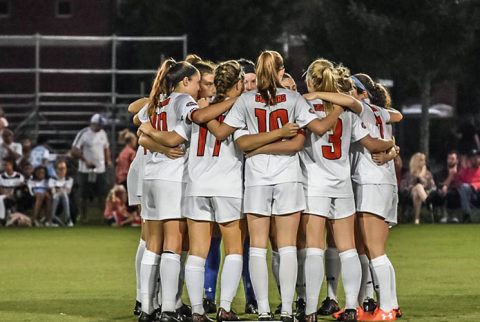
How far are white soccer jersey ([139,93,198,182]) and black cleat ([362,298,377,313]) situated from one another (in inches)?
81.4

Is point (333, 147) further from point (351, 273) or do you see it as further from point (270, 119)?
point (351, 273)

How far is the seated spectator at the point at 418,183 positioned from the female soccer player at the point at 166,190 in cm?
1563

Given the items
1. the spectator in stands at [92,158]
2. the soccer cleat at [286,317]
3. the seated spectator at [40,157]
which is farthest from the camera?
the seated spectator at [40,157]

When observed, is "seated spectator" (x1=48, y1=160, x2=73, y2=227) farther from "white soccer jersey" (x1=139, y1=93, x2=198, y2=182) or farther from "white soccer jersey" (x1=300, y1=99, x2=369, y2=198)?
"white soccer jersey" (x1=300, y1=99, x2=369, y2=198)

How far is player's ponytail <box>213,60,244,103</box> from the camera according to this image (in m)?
11.8

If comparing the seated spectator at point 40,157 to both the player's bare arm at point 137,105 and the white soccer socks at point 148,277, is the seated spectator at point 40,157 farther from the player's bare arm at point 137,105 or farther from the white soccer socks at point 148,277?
the white soccer socks at point 148,277

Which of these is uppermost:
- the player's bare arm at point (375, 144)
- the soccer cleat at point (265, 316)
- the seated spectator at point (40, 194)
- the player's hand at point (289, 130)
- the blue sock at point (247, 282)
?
the player's hand at point (289, 130)

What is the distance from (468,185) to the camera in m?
27.9

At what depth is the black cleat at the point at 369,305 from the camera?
12.5 metres

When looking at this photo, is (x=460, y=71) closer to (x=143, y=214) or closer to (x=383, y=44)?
(x=383, y=44)

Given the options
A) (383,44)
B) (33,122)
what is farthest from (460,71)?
(33,122)

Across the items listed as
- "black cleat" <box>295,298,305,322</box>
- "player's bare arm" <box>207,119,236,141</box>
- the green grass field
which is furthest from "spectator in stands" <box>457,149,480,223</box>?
"player's bare arm" <box>207,119,236,141</box>

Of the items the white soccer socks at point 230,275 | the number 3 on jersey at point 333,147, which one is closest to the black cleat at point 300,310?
the white soccer socks at point 230,275

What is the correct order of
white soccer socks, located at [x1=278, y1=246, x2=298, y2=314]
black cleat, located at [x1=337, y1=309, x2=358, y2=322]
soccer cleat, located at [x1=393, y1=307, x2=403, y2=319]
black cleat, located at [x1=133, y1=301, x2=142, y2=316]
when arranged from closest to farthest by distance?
white soccer socks, located at [x1=278, y1=246, x2=298, y2=314] < black cleat, located at [x1=337, y1=309, x2=358, y2=322] < soccer cleat, located at [x1=393, y1=307, x2=403, y2=319] < black cleat, located at [x1=133, y1=301, x2=142, y2=316]
